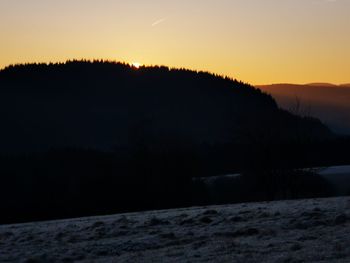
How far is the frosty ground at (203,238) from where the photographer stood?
1184cm

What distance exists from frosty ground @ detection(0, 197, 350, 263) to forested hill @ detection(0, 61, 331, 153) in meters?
95.2

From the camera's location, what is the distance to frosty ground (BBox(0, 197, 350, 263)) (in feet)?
38.9

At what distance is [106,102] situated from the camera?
154 metres

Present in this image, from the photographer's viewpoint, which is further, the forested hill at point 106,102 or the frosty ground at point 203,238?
the forested hill at point 106,102

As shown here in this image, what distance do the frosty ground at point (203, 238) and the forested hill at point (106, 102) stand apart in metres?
95.2

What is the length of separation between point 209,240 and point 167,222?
3.86 metres

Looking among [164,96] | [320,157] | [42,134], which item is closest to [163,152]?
[320,157]

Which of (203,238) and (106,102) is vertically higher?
(106,102)

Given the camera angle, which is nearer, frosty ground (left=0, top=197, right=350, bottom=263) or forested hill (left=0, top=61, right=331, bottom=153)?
frosty ground (left=0, top=197, right=350, bottom=263)

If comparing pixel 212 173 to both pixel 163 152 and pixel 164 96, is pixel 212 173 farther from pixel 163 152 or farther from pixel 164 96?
pixel 164 96

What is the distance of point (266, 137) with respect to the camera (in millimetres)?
44312

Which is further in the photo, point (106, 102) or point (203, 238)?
point (106, 102)

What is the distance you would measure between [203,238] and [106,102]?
141191 millimetres

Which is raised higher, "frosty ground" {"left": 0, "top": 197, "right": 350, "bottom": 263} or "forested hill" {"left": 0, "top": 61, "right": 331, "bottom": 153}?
"forested hill" {"left": 0, "top": 61, "right": 331, "bottom": 153}
